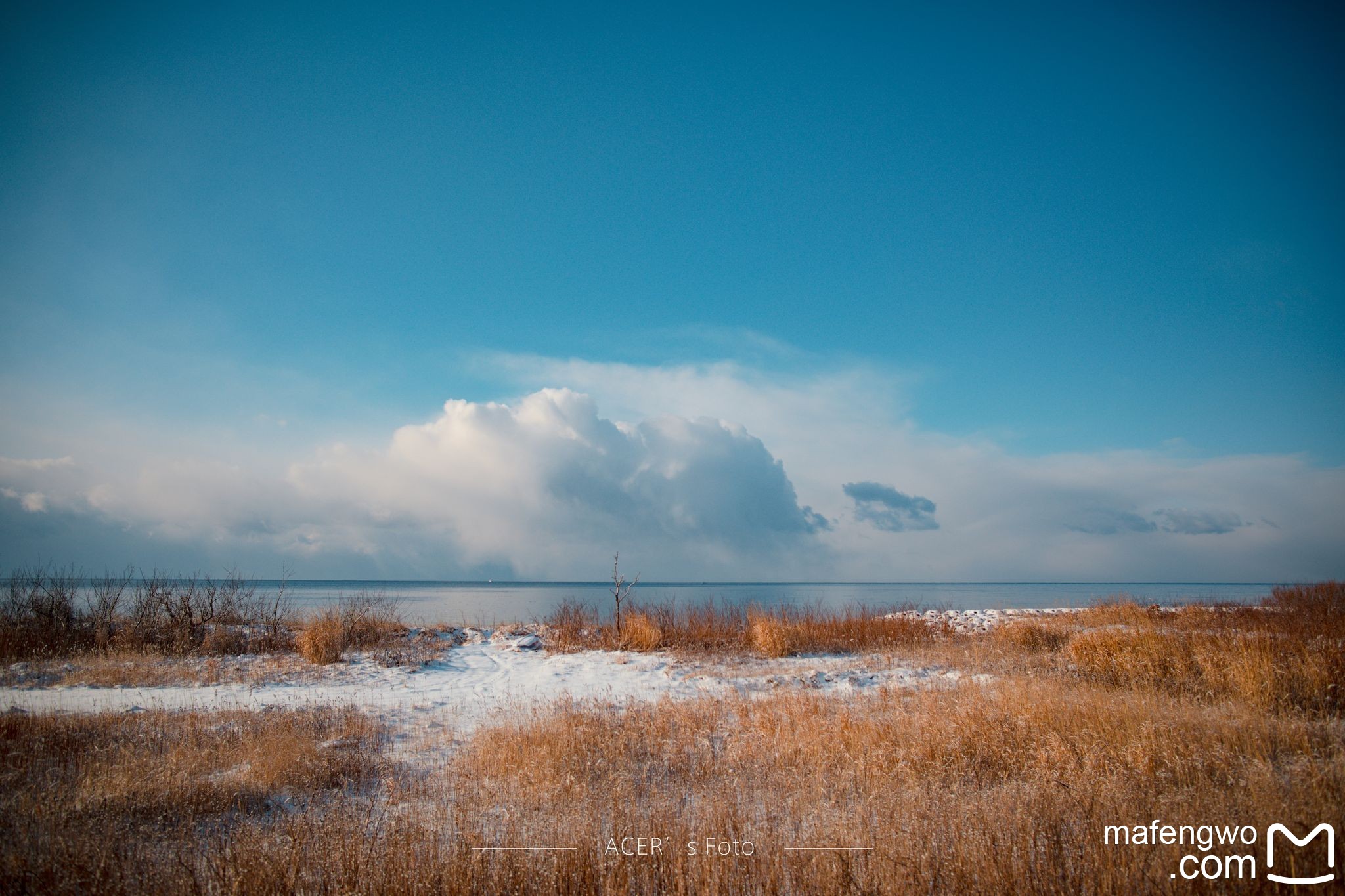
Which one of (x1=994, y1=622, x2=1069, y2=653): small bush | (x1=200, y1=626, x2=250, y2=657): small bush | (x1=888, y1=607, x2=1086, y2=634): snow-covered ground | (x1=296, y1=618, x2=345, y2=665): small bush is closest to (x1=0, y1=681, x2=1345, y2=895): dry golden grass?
(x1=296, y1=618, x2=345, y2=665): small bush

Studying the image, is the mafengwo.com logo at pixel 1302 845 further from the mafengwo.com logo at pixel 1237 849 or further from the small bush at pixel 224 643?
the small bush at pixel 224 643

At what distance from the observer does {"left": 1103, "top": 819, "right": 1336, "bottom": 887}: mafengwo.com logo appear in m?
4.11

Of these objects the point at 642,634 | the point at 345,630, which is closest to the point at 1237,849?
the point at 642,634

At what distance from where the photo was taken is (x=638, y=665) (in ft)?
51.5

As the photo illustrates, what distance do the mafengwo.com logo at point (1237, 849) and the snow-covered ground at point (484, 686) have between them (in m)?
7.37

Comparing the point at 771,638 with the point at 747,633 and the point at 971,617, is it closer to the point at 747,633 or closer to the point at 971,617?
the point at 747,633

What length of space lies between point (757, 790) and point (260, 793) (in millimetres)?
5586

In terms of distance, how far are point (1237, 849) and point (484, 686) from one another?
12.8 m

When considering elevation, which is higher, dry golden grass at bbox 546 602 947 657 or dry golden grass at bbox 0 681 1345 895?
dry golden grass at bbox 0 681 1345 895

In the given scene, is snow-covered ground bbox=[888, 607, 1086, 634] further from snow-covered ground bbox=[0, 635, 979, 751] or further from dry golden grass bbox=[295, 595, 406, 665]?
dry golden grass bbox=[295, 595, 406, 665]

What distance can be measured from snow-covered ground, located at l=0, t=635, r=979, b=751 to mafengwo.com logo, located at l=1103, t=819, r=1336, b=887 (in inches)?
290

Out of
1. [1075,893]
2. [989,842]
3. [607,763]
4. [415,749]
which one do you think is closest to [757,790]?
[607,763]

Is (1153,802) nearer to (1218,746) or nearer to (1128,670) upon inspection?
(1218,746)

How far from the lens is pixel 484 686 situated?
13648mm
